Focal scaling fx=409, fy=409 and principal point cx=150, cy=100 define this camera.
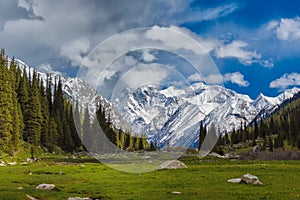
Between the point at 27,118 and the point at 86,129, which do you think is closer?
the point at 27,118

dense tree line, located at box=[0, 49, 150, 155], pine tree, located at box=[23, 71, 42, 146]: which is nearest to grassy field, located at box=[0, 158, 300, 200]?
dense tree line, located at box=[0, 49, 150, 155]

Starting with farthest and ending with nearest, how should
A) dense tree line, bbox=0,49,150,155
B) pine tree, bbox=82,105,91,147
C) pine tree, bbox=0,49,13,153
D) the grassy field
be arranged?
1. pine tree, bbox=82,105,91,147
2. dense tree line, bbox=0,49,150,155
3. pine tree, bbox=0,49,13,153
4. the grassy field

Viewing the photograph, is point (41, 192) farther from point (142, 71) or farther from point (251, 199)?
point (142, 71)

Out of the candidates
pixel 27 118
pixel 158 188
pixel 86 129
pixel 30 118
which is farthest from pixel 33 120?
pixel 158 188

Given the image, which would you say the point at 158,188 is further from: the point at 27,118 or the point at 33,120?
the point at 27,118

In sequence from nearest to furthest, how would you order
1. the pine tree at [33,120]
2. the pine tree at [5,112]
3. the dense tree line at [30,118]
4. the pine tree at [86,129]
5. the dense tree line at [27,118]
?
the pine tree at [5,112] → the dense tree line at [27,118] → the dense tree line at [30,118] → the pine tree at [33,120] → the pine tree at [86,129]

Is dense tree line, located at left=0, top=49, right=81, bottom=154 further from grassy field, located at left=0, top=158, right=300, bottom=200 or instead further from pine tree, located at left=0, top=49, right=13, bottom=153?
grassy field, located at left=0, top=158, right=300, bottom=200

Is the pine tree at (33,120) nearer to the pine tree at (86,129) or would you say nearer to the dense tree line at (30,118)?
the dense tree line at (30,118)

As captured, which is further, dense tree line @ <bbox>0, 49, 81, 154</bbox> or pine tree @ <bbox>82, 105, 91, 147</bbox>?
pine tree @ <bbox>82, 105, 91, 147</bbox>

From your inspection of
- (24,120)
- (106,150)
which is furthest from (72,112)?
(24,120)

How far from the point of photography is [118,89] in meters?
50.8

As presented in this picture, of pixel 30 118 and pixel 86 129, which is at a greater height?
pixel 86 129

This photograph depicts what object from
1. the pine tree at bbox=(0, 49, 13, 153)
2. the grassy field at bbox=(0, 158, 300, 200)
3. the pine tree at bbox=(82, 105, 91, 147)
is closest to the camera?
the grassy field at bbox=(0, 158, 300, 200)

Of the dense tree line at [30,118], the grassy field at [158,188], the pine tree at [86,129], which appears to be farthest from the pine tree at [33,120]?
the grassy field at [158,188]
